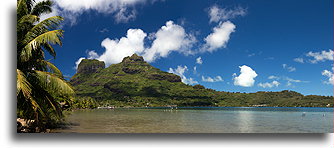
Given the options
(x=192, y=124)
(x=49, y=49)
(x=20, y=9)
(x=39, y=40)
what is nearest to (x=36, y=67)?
(x=49, y=49)

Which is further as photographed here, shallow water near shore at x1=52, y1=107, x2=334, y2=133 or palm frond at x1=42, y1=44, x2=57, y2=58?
shallow water near shore at x1=52, y1=107, x2=334, y2=133

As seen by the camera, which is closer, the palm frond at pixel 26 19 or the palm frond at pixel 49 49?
the palm frond at pixel 26 19

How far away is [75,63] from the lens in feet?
19.3

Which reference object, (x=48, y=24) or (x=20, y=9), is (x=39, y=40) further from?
(x=20, y=9)

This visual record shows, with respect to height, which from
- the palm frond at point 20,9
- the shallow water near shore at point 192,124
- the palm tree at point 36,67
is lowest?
the shallow water near shore at point 192,124

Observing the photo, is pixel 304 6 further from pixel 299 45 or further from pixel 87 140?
pixel 87 140

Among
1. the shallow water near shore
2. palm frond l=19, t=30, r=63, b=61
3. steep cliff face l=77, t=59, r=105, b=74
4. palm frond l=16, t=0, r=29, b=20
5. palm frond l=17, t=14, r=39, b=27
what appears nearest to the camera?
palm frond l=19, t=30, r=63, b=61

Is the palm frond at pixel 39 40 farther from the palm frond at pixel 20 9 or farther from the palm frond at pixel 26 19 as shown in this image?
the palm frond at pixel 20 9

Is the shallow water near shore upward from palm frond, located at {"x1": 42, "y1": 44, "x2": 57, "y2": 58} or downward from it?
downward

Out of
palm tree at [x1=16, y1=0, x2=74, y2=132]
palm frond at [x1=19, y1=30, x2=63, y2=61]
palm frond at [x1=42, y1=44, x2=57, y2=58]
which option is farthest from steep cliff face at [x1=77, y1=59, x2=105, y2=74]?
Result: palm frond at [x1=19, y1=30, x2=63, y2=61]

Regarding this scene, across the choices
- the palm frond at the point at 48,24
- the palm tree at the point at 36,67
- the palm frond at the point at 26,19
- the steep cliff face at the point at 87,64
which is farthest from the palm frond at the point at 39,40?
the steep cliff face at the point at 87,64

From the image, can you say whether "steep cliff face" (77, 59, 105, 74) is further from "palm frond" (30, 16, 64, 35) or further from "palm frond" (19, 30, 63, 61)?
"palm frond" (19, 30, 63, 61)

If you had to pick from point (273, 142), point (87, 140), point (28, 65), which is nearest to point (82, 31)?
point (28, 65)

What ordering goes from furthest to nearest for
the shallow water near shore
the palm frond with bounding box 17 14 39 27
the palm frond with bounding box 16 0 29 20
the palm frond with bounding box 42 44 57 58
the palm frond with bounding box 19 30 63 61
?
the shallow water near shore, the palm frond with bounding box 42 44 57 58, the palm frond with bounding box 16 0 29 20, the palm frond with bounding box 17 14 39 27, the palm frond with bounding box 19 30 63 61
